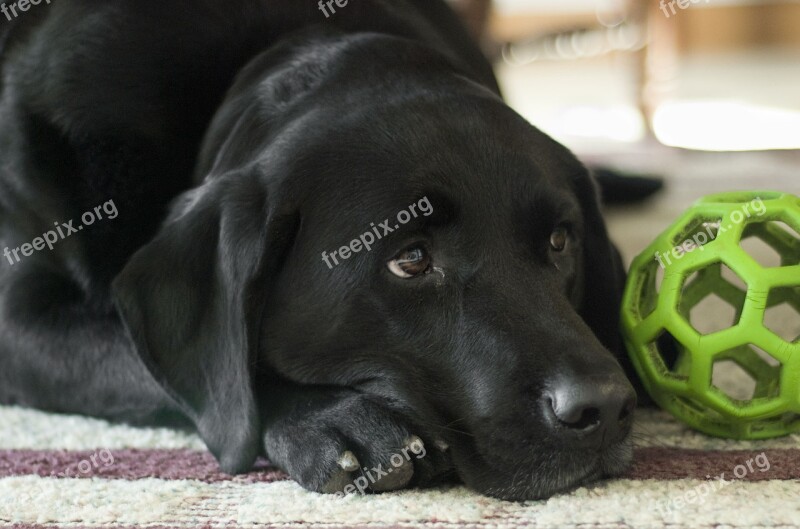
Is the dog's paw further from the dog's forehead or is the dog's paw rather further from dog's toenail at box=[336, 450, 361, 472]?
the dog's forehead

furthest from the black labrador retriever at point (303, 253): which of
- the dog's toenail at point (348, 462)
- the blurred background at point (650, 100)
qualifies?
the blurred background at point (650, 100)

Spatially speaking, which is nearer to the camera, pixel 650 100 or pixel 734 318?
pixel 734 318

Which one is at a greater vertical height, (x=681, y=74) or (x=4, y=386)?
(x=4, y=386)

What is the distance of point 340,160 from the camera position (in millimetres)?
1496

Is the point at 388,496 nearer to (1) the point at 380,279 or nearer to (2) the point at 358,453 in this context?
(2) the point at 358,453

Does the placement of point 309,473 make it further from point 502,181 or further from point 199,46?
point 199,46

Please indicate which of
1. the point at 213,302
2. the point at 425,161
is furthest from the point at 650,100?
the point at 213,302

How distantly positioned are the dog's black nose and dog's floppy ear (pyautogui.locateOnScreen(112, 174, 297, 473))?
43cm

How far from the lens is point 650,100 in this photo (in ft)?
16.0

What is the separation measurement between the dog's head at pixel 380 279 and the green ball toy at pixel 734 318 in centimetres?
14

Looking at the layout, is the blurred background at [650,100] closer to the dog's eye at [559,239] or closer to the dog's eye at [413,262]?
the dog's eye at [559,239]

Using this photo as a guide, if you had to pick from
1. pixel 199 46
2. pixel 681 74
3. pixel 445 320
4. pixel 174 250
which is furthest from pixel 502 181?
pixel 681 74

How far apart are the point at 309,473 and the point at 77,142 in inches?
30.7

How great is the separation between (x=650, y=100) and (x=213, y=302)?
3.77 meters
